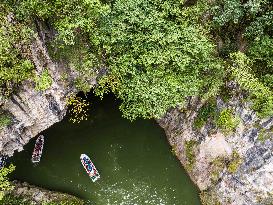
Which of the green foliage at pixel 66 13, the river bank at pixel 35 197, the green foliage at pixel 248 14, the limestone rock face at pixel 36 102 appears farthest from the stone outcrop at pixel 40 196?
the green foliage at pixel 248 14

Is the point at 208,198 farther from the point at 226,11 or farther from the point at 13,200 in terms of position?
the point at 13,200

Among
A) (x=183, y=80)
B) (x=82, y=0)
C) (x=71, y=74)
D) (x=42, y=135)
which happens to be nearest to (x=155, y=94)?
(x=183, y=80)

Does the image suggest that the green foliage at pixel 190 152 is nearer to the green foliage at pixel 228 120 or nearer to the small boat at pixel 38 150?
the green foliage at pixel 228 120

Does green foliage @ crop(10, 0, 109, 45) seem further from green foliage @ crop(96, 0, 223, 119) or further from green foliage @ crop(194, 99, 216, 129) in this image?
green foliage @ crop(194, 99, 216, 129)

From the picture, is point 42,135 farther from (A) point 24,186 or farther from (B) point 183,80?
(B) point 183,80

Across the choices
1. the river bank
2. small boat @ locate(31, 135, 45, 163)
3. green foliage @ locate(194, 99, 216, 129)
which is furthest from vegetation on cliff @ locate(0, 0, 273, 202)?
small boat @ locate(31, 135, 45, 163)

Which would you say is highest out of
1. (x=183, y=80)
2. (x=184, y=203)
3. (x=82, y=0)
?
(x=82, y=0)
